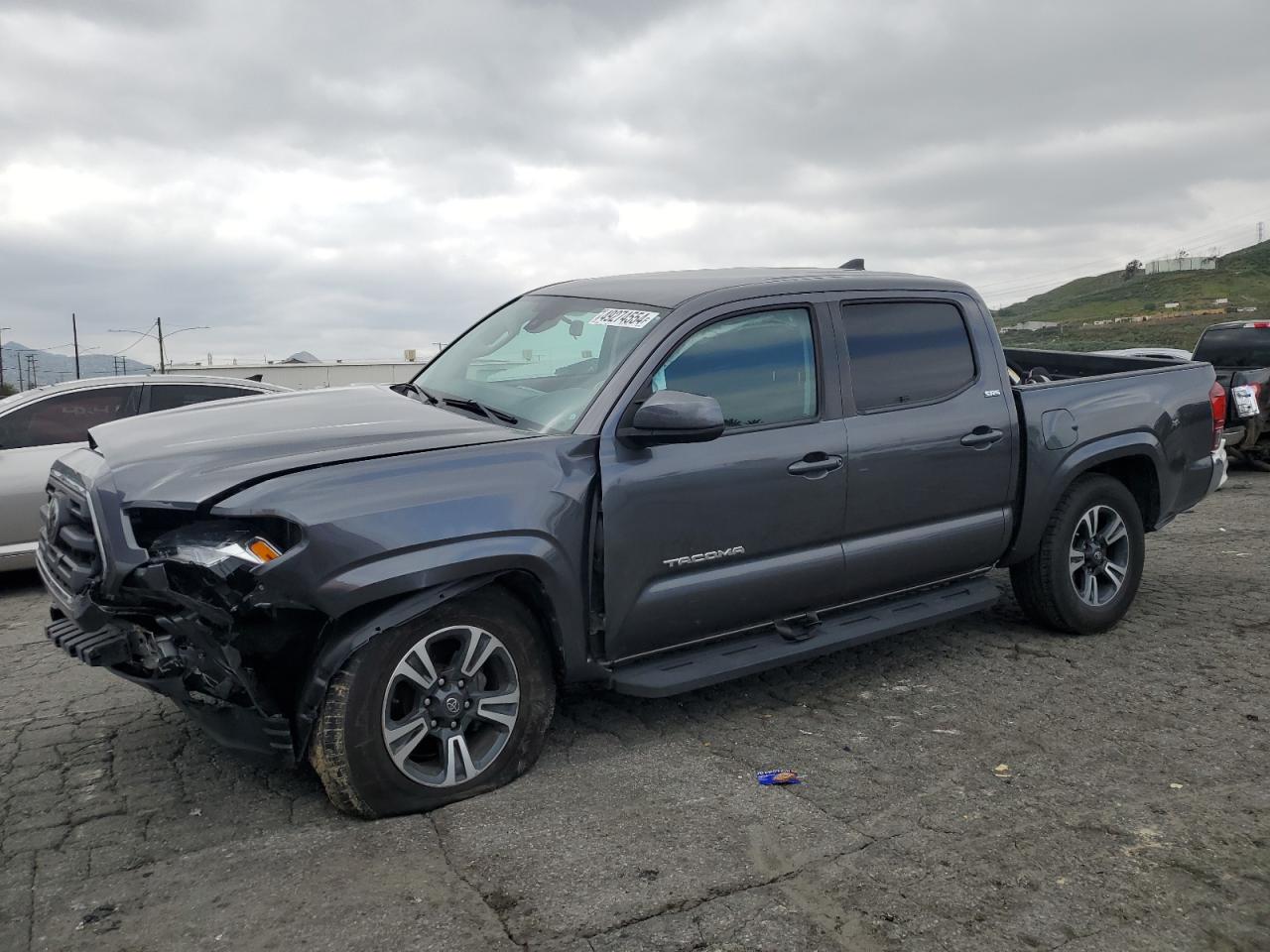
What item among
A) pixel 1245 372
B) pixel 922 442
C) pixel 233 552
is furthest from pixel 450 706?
pixel 1245 372

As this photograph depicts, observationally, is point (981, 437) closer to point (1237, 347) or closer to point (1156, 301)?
point (1237, 347)

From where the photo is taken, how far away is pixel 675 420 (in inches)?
158

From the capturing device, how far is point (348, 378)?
4653 centimetres

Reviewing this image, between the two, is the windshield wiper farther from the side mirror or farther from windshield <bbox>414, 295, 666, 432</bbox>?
the side mirror

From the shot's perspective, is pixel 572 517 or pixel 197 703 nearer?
pixel 197 703

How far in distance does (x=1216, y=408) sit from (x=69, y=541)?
19.7 feet

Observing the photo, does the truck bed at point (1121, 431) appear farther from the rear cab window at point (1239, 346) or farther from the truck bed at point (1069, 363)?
the rear cab window at point (1239, 346)

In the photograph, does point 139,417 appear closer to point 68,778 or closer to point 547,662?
point 68,778

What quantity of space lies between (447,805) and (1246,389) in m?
5.83

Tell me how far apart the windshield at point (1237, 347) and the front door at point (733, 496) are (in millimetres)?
10652

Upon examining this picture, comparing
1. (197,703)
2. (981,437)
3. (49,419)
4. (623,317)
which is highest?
(623,317)

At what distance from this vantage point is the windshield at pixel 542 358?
14.4 feet

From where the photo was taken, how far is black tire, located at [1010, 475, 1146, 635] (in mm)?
5766

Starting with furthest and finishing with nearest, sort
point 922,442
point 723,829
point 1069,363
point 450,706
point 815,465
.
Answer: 1. point 1069,363
2. point 922,442
3. point 815,465
4. point 450,706
5. point 723,829
